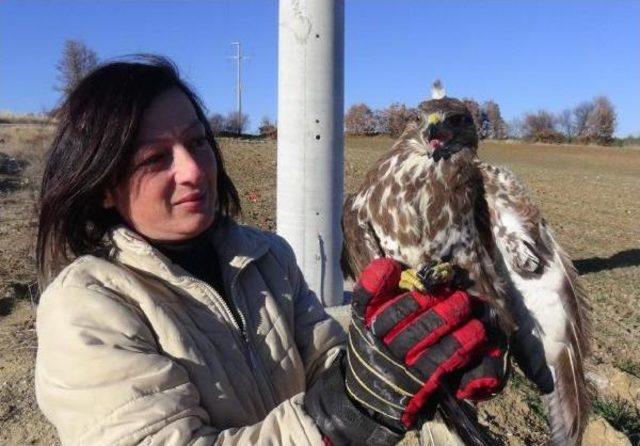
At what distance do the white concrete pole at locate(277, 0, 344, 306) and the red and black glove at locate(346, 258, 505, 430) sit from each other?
2.94 meters

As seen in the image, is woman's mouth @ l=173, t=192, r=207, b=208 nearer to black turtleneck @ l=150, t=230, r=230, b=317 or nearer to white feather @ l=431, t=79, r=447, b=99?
black turtleneck @ l=150, t=230, r=230, b=317

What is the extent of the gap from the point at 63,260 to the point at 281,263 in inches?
29.4

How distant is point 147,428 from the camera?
1480 mm

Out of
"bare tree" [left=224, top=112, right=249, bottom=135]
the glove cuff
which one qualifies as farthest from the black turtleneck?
"bare tree" [left=224, top=112, right=249, bottom=135]

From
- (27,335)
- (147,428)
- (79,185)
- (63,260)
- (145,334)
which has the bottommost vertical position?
(27,335)

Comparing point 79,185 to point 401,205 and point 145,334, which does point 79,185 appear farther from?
point 401,205

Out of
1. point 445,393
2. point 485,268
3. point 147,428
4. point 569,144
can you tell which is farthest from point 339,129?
point 569,144

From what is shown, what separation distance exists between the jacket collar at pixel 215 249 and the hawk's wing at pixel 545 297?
65.9 inches

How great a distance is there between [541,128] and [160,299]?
36524 mm

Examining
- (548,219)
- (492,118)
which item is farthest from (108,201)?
(548,219)

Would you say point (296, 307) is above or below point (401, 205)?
below

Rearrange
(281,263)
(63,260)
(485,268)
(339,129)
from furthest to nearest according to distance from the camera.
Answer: (339,129), (485,268), (281,263), (63,260)

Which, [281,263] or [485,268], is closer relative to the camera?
[281,263]

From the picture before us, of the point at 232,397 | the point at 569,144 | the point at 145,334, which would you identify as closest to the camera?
the point at 145,334
